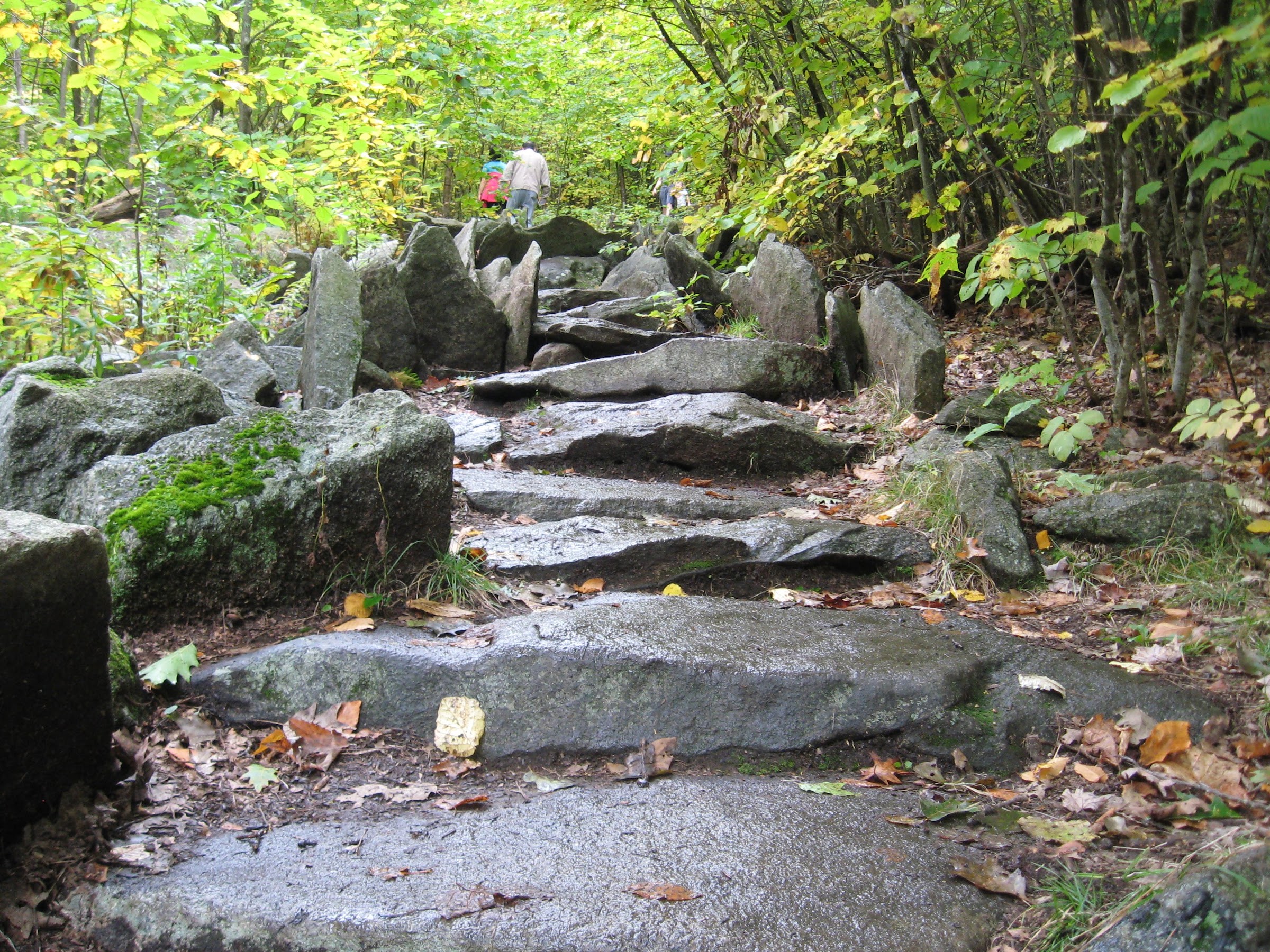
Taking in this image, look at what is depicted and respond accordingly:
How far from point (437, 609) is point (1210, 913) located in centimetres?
275

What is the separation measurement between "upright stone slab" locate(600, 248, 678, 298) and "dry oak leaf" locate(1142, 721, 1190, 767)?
25.1 ft

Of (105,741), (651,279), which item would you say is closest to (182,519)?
(105,741)

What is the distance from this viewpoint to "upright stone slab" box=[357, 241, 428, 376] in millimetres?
8234

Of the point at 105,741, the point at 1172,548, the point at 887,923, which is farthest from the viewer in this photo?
the point at 1172,548

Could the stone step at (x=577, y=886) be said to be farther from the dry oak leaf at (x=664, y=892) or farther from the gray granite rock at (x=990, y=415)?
the gray granite rock at (x=990, y=415)

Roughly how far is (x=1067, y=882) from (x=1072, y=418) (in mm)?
3984

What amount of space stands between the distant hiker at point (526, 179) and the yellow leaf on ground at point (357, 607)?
12869mm

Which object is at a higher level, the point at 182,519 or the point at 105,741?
the point at 182,519

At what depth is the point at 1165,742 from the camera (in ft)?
9.69

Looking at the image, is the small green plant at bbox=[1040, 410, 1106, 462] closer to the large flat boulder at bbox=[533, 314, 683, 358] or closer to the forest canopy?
the forest canopy

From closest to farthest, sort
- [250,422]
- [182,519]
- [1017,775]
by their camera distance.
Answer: [1017,775]
[182,519]
[250,422]

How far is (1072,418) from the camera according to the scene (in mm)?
5664

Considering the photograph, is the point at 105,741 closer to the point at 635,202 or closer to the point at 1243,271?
the point at 1243,271

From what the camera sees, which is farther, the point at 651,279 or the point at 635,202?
the point at 635,202
